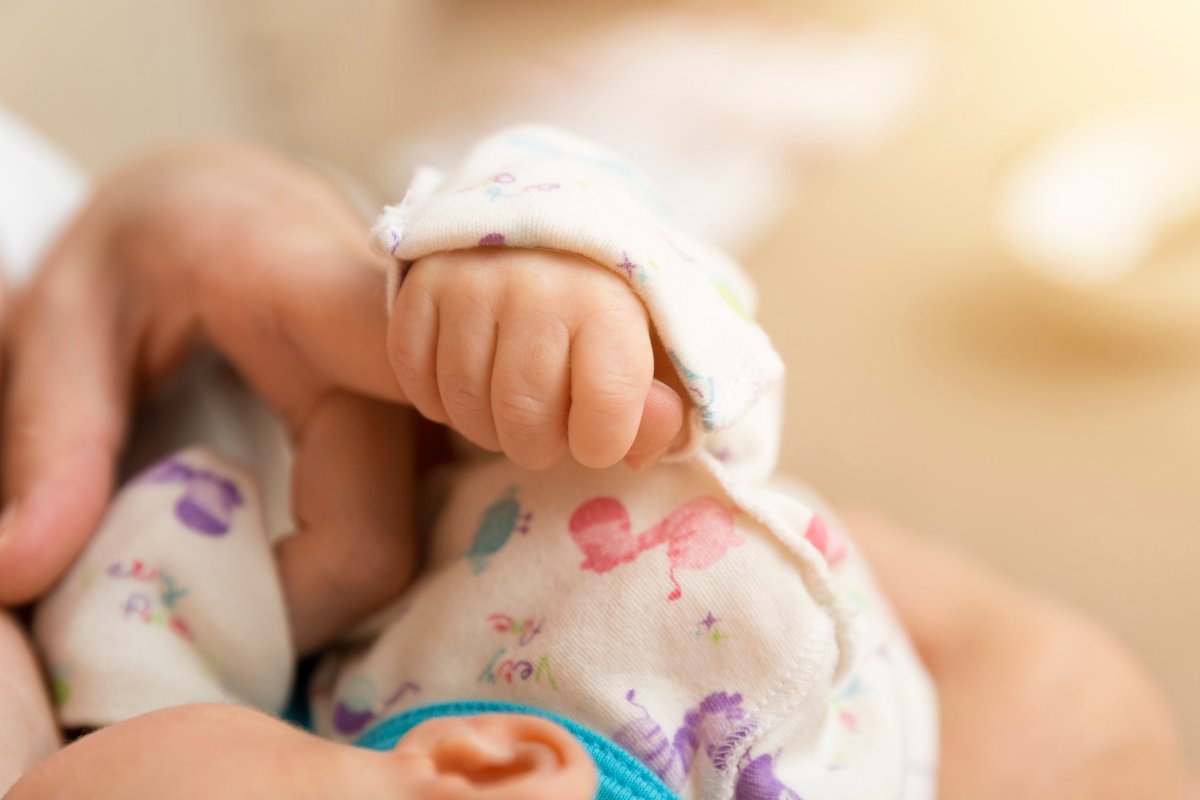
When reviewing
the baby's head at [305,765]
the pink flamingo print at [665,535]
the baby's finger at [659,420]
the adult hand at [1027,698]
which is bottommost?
the adult hand at [1027,698]

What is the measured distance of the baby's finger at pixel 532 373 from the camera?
0.32 m

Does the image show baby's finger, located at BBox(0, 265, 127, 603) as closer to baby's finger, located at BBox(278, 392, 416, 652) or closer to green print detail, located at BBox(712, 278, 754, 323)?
baby's finger, located at BBox(278, 392, 416, 652)

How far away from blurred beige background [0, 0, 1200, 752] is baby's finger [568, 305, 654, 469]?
1.60 feet

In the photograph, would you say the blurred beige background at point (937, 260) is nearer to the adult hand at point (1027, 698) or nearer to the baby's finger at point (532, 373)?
the adult hand at point (1027, 698)

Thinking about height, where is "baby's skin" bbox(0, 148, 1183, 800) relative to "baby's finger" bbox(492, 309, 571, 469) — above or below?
below

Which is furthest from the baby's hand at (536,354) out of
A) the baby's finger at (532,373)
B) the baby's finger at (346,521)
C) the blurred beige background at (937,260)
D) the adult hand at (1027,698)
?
the blurred beige background at (937,260)

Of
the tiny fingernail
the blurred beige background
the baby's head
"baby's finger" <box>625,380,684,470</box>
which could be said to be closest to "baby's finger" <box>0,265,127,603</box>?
the tiny fingernail

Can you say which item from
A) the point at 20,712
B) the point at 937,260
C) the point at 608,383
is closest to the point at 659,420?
the point at 608,383

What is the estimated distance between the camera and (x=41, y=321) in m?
0.49

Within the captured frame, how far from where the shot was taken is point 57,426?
46 centimetres

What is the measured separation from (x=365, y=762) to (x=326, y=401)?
21 centimetres

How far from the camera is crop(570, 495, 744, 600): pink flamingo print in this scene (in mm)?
369

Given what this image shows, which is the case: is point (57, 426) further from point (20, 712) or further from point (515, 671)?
point (515, 671)

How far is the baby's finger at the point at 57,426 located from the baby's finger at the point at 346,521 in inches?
3.4
